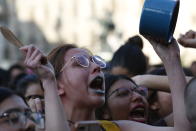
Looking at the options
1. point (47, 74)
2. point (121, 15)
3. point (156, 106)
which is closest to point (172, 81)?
point (47, 74)

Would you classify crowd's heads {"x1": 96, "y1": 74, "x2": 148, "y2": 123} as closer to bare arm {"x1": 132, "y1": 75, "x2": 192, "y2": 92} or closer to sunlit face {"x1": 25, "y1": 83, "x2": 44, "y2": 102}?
bare arm {"x1": 132, "y1": 75, "x2": 192, "y2": 92}

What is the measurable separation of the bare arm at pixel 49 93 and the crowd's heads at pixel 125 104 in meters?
1.12

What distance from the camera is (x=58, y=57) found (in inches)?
Answer: 216

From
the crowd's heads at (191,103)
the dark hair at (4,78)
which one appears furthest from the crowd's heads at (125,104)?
Answer: the dark hair at (4,78)

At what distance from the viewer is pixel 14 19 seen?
47156mm

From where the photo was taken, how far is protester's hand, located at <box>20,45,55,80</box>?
479 centimetres

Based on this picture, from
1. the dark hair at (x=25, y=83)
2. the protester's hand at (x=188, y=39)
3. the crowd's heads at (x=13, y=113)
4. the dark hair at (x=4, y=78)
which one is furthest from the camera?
the dark hair at (x=4, y=78)

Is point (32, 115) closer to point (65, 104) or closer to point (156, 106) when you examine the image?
point (65, 104)

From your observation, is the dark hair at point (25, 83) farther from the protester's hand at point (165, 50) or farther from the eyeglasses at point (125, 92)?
the protester's hand at point (165, 50)

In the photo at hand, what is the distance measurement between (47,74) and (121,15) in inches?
1528

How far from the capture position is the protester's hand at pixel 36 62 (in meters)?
4.79

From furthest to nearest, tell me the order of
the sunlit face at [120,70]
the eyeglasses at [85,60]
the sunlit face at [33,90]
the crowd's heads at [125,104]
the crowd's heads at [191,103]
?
the sunlit face at [33,90] < the sunlit face at [120,70] < the crowd's heads at [125,104] < the eyeglasses at [85,60] < the crowd's heads at [191,103]

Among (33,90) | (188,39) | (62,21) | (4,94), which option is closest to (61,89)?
(4,94)

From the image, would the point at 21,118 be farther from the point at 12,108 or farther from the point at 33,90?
the point at 33,90
